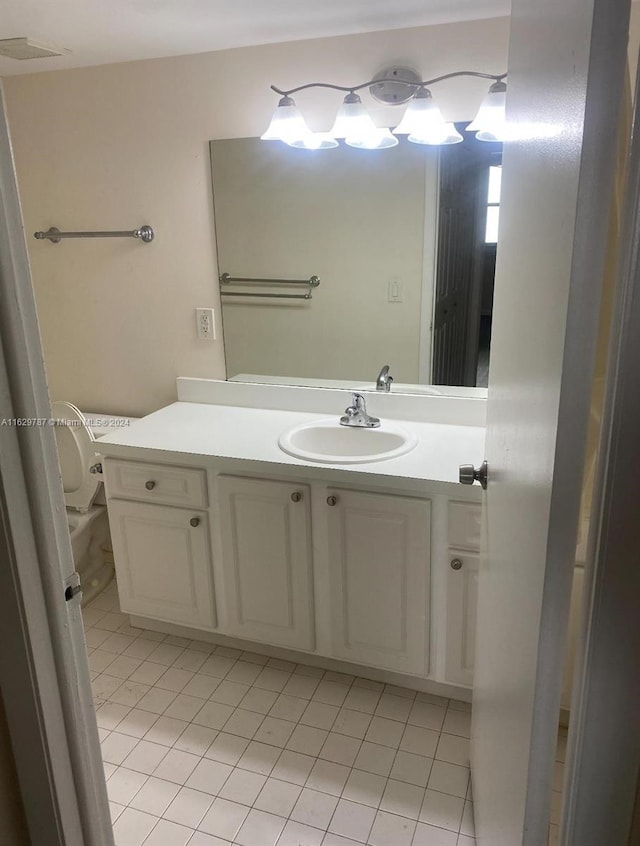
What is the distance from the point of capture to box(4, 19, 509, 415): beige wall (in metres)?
1.98

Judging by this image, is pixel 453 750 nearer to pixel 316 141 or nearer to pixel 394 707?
pixel 394 707

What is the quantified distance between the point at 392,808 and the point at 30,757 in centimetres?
104

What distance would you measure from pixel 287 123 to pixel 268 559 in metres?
1.35

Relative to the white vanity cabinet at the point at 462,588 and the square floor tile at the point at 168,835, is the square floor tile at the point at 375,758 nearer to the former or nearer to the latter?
the white vanity cabinet at the point at 462,588

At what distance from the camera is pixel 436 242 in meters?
2.04

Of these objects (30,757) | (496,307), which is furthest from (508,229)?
(30,757)

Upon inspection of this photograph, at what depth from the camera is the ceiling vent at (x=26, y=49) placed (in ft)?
6.35

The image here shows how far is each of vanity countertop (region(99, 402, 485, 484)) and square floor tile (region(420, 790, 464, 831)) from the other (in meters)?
0.81

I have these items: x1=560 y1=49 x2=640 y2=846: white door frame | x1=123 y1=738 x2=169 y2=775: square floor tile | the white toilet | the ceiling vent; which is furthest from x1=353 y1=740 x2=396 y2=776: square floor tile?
the ceiling vent

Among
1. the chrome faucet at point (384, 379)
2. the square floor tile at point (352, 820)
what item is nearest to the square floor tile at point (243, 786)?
the square floor tile at point (352, 820)

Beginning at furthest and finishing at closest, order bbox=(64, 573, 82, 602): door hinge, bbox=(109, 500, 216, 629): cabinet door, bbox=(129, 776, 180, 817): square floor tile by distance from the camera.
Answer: bbox=(109, 500, 216, 629): cabinet door, bbox=(129, 776, 180, 817): square floor tile, bbox=(64, 573, 82, 602): door hinge

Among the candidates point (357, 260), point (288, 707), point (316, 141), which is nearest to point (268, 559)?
point (288, 707)

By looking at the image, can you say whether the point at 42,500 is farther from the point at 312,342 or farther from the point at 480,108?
the point at 480,108

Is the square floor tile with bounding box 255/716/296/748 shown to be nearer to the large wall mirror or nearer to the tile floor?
the tile floor
